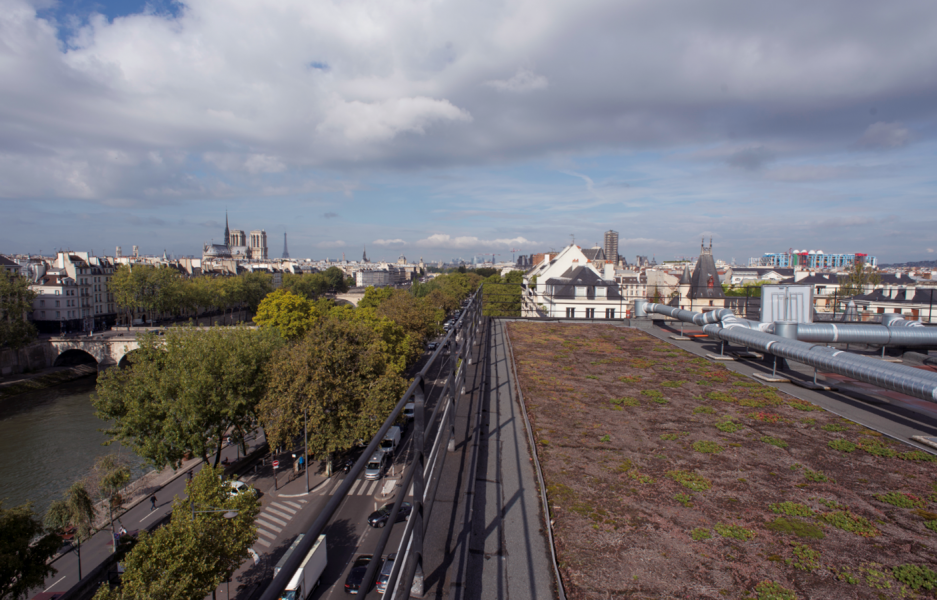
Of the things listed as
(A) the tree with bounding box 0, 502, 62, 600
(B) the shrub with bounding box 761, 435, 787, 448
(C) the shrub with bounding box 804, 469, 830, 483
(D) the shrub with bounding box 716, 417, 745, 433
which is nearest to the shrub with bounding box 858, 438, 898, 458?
(B) the shrub with bounding box 761, 435, 787, 448

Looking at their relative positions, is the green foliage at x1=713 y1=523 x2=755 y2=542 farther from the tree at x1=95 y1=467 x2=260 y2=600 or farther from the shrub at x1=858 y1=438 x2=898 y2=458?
the tree at x1=95 y1=467 x2=260 y2=600

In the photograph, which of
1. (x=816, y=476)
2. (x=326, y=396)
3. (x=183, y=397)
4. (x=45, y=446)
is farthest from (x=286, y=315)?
(x=816, y=476)

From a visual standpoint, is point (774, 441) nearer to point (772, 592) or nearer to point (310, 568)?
point (772, 592)

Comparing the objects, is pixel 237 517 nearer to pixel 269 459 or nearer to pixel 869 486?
pixel 269 459

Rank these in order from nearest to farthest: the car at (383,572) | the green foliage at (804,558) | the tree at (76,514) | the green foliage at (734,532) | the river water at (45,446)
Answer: the car at (383,572) < the green foliage at (804,558) < the green foliage at (734,532) < the tree at (76,514) < the river water at (45,446)

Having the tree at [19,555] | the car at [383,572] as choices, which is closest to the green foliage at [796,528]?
the car at [383,572]

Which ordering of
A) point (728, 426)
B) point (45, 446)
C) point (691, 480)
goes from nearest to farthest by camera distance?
point (691, 480), point (728, 426), point (45, 446)

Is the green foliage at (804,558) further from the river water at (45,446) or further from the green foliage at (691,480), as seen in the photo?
the river water at (45,446)
